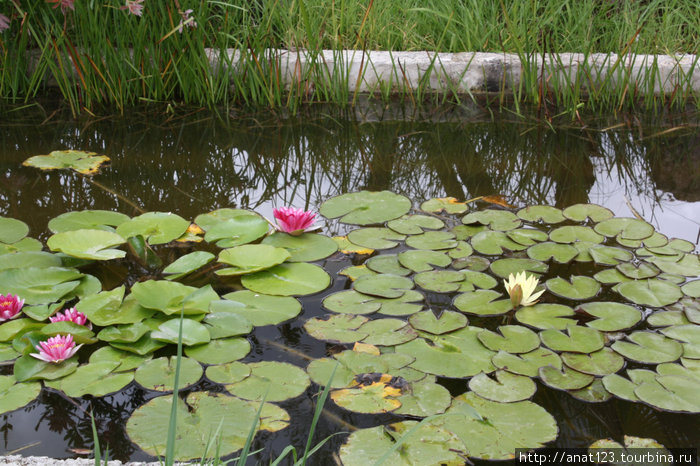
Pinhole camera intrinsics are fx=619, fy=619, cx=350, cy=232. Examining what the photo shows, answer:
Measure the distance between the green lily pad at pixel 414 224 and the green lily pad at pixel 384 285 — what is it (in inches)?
10.8

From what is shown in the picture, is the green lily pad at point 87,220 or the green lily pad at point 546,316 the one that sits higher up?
the green lily pad at point 87,220

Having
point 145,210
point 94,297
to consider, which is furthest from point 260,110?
point 94,297

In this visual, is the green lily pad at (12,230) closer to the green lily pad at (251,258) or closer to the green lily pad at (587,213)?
the green lily pad at (251,258)

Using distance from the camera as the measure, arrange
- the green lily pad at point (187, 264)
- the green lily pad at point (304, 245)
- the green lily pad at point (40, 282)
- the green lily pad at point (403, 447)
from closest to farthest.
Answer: the green lily pad at point (403, 447)
the green lily pad at point (40, 282)
the green lily pad at point (187, 264)
the green lily pad at point (304, 245)

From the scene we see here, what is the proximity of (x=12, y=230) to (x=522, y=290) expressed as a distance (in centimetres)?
147

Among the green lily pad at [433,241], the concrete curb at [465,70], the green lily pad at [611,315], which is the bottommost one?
the green lily pad at [611,315]

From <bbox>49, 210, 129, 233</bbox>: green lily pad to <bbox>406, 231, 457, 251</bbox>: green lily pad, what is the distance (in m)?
0.90

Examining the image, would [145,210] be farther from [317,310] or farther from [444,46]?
[444,46]

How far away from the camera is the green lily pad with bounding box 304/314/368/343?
4.71 feet

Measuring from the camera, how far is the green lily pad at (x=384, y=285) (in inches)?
62.7

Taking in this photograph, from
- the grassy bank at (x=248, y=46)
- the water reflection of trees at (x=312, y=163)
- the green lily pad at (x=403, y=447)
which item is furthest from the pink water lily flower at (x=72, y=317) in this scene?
the grassy bank at (x=248, y=46)

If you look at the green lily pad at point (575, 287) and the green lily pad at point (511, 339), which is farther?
the green lily pad at point (575, 287)

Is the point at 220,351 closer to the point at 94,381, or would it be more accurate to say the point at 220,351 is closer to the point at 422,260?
the point at 94,381

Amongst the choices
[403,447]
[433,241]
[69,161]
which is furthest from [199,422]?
[69,161]
